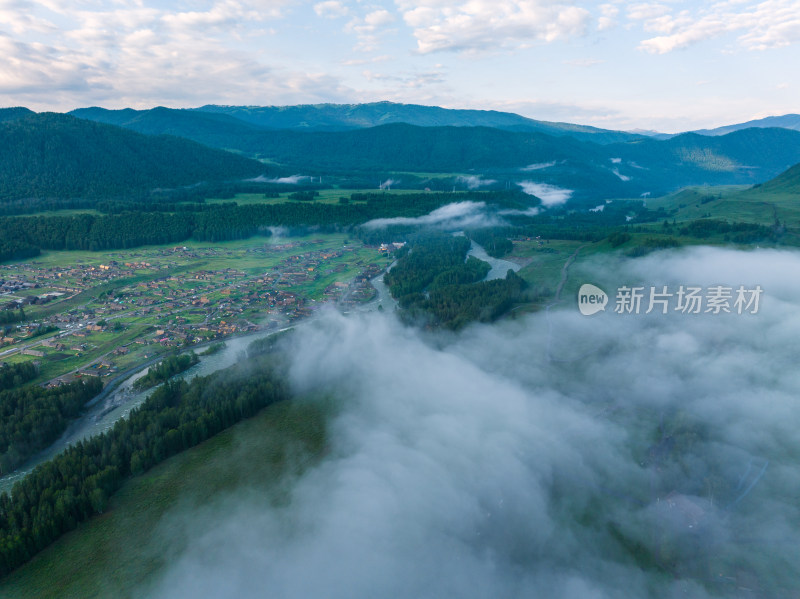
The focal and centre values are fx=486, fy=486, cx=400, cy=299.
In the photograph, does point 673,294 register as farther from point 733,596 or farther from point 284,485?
point 284,485

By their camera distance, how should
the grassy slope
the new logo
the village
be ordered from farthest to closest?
1. the new logo
2. the village
3. the grassy slope

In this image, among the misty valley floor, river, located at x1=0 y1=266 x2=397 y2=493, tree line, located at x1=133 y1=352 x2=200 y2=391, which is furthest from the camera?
tree line, located at x1=133 y1=352 x2=200 y2=391

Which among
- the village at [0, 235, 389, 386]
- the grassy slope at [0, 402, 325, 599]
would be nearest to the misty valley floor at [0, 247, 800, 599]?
the grassy slope at [0, 402, 325, 599]

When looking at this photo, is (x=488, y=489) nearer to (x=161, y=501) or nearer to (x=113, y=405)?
(x=161, y=501)

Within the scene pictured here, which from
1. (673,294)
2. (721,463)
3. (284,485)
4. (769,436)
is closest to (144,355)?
(284,485)

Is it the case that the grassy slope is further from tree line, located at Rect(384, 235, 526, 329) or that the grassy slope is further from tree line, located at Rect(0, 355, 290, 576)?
tree line, located at Rect(384, 235, 526, 329)

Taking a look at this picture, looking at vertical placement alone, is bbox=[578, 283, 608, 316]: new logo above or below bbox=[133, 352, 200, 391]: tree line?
above
